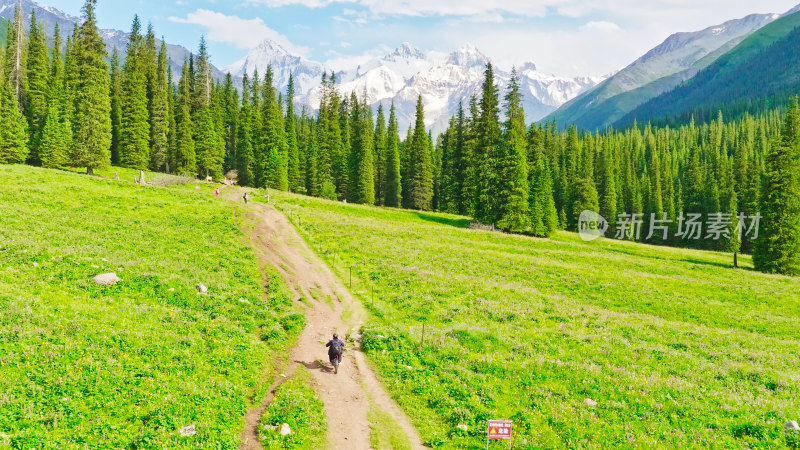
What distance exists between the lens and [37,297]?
16625mm

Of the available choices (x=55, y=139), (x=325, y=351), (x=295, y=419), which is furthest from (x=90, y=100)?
(x=295, y=419)

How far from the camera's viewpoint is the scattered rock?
20.1 meters

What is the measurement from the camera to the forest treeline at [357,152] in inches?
2370

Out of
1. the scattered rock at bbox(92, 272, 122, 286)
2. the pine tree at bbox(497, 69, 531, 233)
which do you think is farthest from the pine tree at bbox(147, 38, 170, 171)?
the scattered rock at bbox(92, 272, 122, 286)

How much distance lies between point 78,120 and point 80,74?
346 inches

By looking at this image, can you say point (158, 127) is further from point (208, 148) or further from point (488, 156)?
point (488, 156)

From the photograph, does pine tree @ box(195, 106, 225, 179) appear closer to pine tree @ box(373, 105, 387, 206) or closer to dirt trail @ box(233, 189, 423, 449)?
pine tree @ box(373, 105, 387, 206)

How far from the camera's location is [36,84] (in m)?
72.8

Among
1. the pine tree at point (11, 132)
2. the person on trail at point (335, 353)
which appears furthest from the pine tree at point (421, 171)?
the person on trail at point (335, 353)

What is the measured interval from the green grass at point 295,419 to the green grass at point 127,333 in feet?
2.71

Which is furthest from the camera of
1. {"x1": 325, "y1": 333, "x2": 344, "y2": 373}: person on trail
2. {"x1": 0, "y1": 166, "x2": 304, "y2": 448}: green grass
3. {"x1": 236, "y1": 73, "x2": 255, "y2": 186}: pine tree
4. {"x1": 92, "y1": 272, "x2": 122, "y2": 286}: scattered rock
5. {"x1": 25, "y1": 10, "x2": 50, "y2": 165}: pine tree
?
Result: {"x1": 236, "y1": 73, "x2": 255, "y2": 186}: pine tree

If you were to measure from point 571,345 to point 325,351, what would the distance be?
40.4 feet

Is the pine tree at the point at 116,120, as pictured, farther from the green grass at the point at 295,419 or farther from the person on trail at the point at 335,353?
the green grass at the point at 295,419

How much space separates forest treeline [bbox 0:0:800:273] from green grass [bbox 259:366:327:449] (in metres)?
53.1
